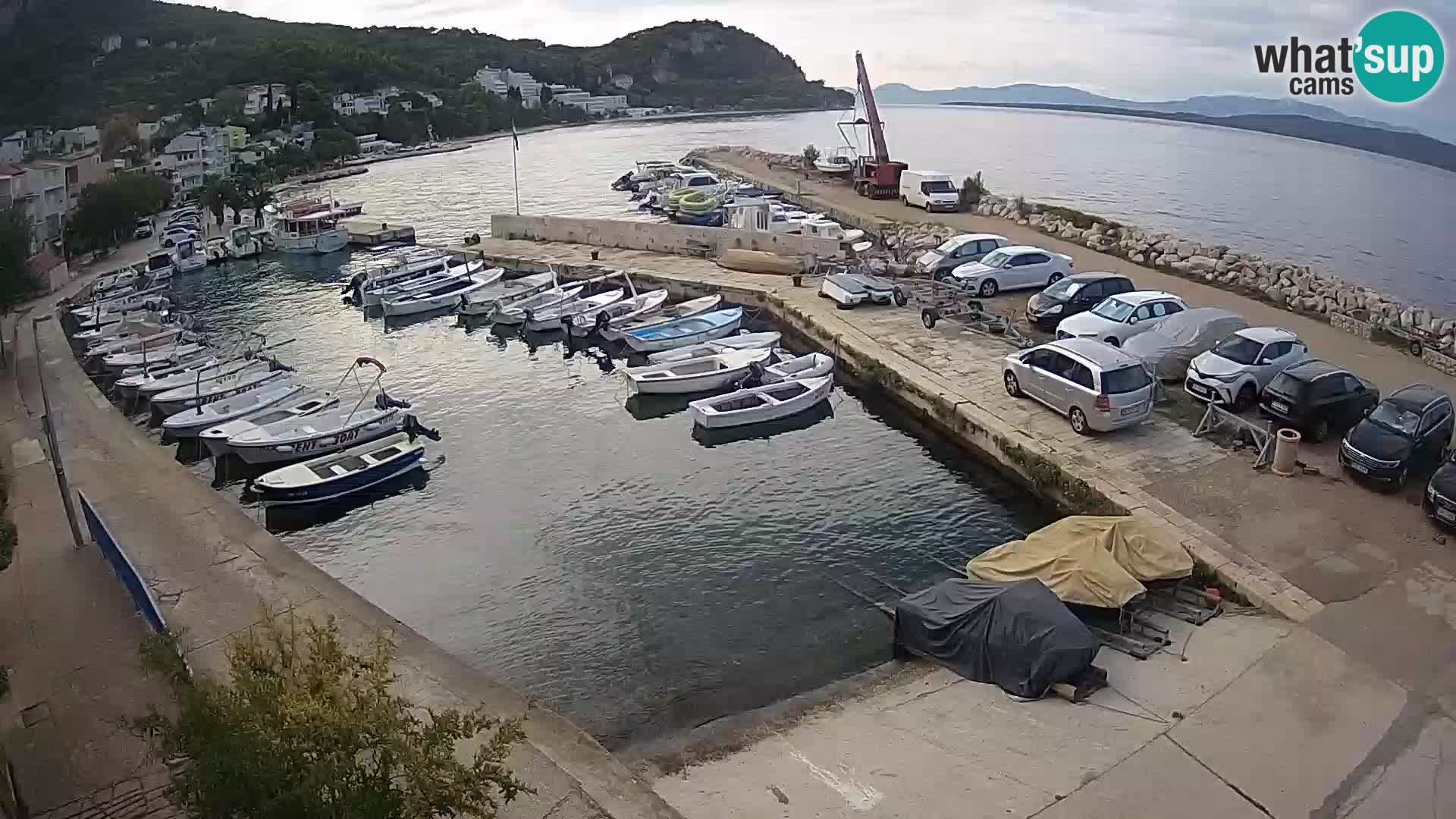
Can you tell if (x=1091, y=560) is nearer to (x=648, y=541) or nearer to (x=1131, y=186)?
(x=648, y=541)

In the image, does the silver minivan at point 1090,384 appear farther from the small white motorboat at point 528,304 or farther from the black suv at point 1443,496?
the small white motorboat at point 528,304

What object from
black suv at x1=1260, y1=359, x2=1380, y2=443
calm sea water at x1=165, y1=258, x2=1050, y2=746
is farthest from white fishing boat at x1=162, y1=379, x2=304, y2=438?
black suv at x1=1260, y1=359, x2=1380, y2=443

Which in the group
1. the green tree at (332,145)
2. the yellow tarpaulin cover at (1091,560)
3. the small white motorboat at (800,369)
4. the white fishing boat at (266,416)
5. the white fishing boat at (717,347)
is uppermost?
Answer: the green tree at (332,145)

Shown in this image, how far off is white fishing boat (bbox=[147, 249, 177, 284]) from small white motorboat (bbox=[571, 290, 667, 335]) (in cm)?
2145

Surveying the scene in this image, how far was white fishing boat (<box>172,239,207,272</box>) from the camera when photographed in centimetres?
4297

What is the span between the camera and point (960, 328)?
Result: 83.8ft

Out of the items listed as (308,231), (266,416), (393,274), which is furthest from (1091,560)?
(308,231)

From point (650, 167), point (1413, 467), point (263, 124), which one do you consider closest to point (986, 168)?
point (650, 167)

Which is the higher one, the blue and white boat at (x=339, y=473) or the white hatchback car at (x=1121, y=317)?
the white hatchback car at (x=1121, y=317)

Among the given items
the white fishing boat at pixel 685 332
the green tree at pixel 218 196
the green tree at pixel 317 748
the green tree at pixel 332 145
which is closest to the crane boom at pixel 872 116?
the white fishing boat at pixel 685 332

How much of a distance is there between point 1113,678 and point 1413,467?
8.13m

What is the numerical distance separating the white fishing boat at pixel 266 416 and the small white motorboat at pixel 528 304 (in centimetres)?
825

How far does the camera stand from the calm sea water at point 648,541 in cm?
1345

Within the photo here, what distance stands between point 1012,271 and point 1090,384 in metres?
11.2
